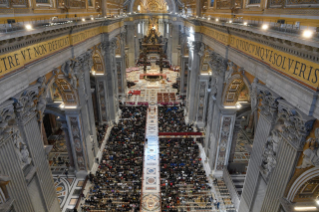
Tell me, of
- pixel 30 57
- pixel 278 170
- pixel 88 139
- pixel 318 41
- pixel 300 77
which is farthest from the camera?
pixel 88 139

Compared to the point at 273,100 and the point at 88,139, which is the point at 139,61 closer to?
the point at 88,139

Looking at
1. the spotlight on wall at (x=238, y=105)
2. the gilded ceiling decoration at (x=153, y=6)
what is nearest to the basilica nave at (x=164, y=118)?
the spotlight on wall at (x=238, y=105)

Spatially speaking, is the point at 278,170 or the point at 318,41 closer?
the point at 318,41

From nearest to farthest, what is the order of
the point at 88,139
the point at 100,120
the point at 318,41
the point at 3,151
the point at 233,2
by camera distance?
the point at 318,41, the point at 3,151, the point at 233,2, the point at 88,139, the point at 100,120

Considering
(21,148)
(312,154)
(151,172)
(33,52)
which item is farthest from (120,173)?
(312,154)

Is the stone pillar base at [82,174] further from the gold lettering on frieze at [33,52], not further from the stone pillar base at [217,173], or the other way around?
the stone pillar base at [217,173]

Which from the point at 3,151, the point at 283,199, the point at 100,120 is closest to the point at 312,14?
the point at 283,199
